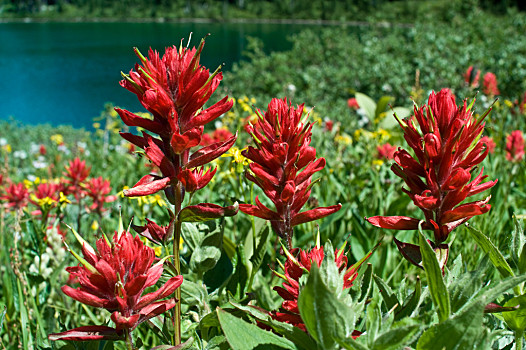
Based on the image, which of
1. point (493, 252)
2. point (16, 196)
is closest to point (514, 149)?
point (493, 252)

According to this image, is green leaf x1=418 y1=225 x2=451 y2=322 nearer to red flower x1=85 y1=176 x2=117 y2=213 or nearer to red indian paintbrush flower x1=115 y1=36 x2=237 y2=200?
red indian paintbrush flower x1=115 y1=36 x2=237 y2=200

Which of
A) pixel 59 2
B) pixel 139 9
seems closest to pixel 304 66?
pixel 139 9

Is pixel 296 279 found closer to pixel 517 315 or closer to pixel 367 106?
pixel 517 315

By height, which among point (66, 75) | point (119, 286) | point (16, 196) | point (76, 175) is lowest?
point (66, 75)

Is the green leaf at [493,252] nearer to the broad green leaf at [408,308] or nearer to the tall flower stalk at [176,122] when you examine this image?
the broad green leaf at [408,308]

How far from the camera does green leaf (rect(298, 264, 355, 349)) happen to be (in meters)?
0.67

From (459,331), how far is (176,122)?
0.61m

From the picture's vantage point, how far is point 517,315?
87 centimetres

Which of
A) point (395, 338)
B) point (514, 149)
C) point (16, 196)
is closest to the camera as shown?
point (395, 338)

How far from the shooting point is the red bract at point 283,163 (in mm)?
982

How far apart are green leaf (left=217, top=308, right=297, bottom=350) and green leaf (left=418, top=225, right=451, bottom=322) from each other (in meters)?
0.27

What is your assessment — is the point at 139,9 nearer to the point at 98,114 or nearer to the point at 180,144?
the point at 98,114

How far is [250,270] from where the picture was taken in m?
1.41

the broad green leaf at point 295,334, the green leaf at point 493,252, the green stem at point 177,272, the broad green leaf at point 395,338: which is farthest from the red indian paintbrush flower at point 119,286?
the green leaf at point 493,252
